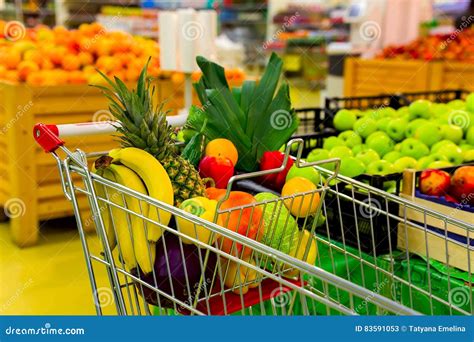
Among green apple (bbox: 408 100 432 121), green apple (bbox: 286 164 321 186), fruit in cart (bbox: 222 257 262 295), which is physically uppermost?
green apple (bbox: 408 100 432 121)

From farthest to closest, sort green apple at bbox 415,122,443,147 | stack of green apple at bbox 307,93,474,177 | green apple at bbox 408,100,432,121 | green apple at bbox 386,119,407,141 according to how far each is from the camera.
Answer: green apple at bbox 408,100,432,121, green apple at bbox 386,119,407,141, green apple at bbox 415,122,443,147, stack of green apple at bbox 307,93,474,177

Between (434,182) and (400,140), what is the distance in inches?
28.4

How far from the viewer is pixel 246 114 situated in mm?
1860

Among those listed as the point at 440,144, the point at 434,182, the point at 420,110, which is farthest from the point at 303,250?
the point at 420,110

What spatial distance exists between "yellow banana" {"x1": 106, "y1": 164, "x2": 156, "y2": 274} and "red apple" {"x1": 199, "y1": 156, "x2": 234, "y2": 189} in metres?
0.27

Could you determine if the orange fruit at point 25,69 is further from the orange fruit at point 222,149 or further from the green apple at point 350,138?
the orange fruit at point 222,149

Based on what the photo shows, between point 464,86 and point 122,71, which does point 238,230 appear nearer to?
point 122,71

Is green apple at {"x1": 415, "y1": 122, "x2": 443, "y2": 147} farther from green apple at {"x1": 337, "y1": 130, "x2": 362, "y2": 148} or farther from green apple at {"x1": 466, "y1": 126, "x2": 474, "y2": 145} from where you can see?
green apple at {"x1": 337, "y1": 130, "x2": 362, "y2": 148}

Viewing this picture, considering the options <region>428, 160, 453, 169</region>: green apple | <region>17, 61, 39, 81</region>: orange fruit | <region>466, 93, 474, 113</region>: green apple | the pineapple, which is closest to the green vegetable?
the pineapple

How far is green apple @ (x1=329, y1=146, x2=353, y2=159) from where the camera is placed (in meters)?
2.39

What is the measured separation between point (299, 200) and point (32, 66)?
2.83 metres

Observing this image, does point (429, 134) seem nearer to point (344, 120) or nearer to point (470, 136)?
point (470, 136)

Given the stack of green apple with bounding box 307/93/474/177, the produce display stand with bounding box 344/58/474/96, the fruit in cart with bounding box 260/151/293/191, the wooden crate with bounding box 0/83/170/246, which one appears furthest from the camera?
the produce display stand with bounding box 344/58/474/96

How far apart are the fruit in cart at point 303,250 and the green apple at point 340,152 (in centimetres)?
82
